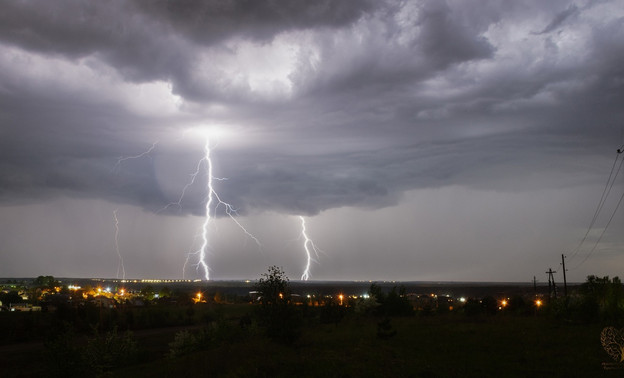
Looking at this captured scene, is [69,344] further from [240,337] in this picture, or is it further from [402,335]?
[402,335]

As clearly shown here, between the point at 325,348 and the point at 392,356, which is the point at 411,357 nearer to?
the point at 392,356

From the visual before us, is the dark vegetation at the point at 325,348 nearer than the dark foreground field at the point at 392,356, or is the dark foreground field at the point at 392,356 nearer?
the dark foreground field at the point at 392,356

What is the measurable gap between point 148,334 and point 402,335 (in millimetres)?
31304

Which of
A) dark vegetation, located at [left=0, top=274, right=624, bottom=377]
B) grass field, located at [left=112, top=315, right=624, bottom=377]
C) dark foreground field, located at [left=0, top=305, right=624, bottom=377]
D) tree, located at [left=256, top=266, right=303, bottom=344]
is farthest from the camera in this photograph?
tree, located at [left=256, top=266, right=303, bottom=344]

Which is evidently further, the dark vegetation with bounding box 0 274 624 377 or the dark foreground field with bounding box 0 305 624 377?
the dark vegetation with bounding box 0 274 624 377

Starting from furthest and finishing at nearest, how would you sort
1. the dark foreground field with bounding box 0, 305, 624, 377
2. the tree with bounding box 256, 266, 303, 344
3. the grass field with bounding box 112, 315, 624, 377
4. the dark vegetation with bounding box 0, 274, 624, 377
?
the tree with bounding box 256, 266, 303, 344 < the dark vegetation with bounding box 0, 274, 624, 377 < the dark foreground field with bounding box 0, 305, 624, 377 < the grass field with bounding box 112, 315, 624, 377

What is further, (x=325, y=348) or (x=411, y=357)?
(x=325, y=348)

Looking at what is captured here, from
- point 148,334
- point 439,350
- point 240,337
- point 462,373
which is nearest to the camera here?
point 462,373

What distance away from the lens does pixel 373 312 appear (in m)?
61.7

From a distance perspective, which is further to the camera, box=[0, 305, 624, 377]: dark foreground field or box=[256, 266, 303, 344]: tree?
box=[256, 266, 303, 344]: tree

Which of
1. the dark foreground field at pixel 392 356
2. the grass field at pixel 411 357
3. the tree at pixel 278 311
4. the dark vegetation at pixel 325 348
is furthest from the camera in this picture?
the tree at pixel 278 311

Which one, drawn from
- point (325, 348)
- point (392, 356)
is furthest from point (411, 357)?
point (325, 348)

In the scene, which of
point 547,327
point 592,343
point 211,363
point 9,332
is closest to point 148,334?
point 9,332

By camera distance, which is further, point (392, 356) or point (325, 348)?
point (325, 348)
